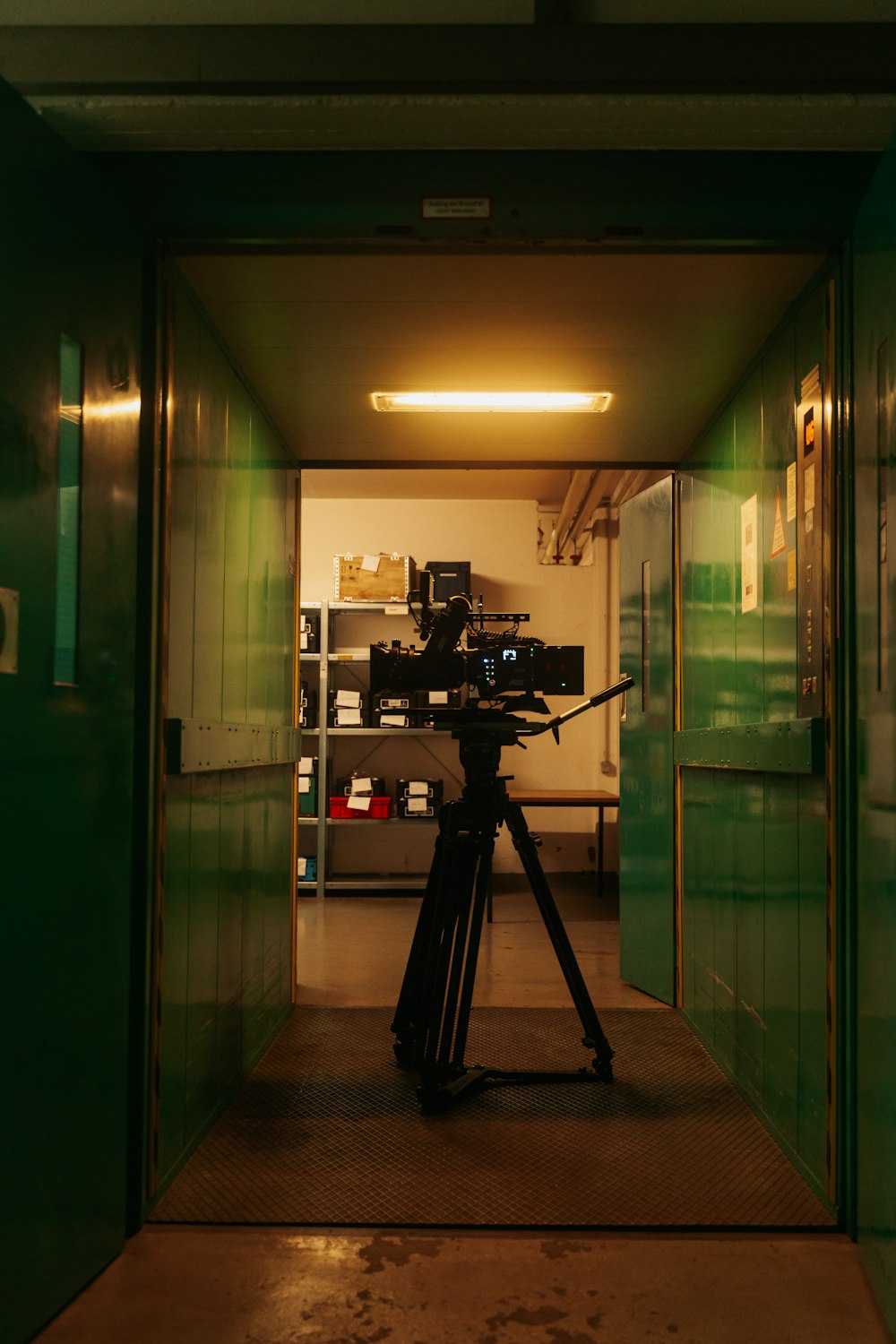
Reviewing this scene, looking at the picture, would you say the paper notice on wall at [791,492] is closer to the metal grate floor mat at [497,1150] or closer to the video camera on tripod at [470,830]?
the video camera on tripod at [470,830]

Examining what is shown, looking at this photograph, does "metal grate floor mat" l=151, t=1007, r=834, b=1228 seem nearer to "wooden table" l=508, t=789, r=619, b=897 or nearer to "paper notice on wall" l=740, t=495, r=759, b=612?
"paper notice on wall" l=740, t=495, r=759, b=612

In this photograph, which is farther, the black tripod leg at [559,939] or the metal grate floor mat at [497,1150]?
the black tripod leg at [559,939]

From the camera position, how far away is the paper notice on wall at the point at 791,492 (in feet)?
7.72

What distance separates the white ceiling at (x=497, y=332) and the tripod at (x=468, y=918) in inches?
38.4

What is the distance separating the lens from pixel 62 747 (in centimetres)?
165

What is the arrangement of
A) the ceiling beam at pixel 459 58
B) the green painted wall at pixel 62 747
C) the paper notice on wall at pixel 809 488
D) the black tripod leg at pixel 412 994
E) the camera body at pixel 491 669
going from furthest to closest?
the black tripod leg at pixel 412 994 → the camera body at pixel 491 669 → the paper notice on wall at pixel 809 488 → the ceiling beam at pixel 459 58 → the green painted wall at pixel 62 747

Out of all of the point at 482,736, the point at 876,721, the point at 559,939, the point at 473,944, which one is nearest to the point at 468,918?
the point at 473,944

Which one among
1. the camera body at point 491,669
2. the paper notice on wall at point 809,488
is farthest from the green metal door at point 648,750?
the paper notice on wall at point 809,488

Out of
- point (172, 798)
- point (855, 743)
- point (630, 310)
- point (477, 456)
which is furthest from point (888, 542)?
point (477, 456)

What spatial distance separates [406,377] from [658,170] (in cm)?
115

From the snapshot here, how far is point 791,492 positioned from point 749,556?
390mm

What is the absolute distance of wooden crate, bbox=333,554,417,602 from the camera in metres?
6.40

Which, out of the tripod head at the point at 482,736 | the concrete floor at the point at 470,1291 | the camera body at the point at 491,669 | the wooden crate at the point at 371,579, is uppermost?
the wooden crate at the point at 371,579

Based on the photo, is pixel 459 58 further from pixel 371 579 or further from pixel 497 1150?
pixel 371 579
